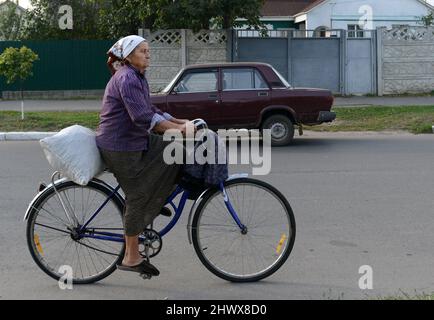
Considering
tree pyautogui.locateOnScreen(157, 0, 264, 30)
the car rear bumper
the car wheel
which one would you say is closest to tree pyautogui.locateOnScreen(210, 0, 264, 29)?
tree pyautogui.locateOnScreen(157, 0, 264, 30)

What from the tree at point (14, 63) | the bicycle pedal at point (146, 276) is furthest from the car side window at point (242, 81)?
the bicycle pedal at point (146, 276)

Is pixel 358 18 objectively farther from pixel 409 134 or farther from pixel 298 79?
pixel 409 134

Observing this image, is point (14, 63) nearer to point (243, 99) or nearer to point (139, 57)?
point (243, 99)

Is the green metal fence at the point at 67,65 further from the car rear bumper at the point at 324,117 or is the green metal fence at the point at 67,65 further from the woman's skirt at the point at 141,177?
the woman's skirt at the point at 141,177

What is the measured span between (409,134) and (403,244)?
8.73 metres

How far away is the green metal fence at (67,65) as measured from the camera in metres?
21.6

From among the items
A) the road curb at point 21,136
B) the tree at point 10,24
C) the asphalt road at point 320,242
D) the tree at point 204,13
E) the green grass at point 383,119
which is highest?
the tree at point 10,24

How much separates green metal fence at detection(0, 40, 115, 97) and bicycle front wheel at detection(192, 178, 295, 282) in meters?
18.1

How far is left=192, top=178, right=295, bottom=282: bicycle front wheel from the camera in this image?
455 centimetres

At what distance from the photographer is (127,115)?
433 centimetres

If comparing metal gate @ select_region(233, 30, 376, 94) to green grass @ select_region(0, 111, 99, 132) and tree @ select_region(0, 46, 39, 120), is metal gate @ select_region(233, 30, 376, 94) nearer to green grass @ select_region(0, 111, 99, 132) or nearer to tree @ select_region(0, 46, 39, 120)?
green grass @ select_region(0, 111, 99, 132)

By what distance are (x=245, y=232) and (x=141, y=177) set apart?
3.04 ft

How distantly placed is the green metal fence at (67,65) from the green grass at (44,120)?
531cm

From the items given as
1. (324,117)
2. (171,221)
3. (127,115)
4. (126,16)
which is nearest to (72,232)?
(171,221)
